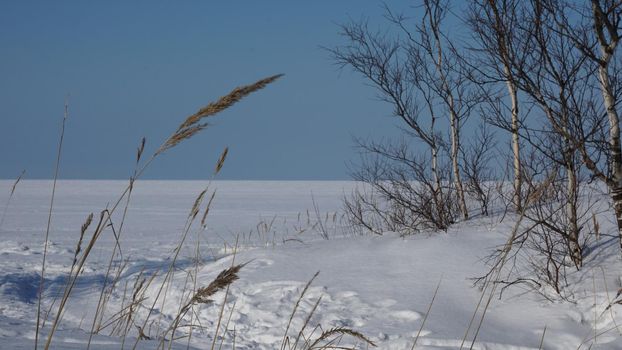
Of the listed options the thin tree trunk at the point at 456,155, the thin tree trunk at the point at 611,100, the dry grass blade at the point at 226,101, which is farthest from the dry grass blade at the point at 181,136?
the thin tree trunk at the point at 456,155

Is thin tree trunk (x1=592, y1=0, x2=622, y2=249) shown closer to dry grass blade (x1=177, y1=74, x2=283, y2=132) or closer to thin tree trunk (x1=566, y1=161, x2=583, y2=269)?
thin tree trunk (x1=566, y1=161, x2=583, y2=269)

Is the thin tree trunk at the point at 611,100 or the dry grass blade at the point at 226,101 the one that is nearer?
the dry grass blade at the point at 226,101

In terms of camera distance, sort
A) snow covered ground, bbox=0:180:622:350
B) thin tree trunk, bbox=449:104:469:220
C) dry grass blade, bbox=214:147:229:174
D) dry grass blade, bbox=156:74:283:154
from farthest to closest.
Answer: thin tree trunk, bbox=449:104:469:220 → snow covered ground, bbox=0:180:622:350 → dry grass blade, bbox=214:147:229:174 → dry grass blade, bbox=156:74:283:154

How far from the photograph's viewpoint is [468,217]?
903 cm

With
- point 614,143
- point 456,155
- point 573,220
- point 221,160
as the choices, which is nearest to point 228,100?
point 221,160

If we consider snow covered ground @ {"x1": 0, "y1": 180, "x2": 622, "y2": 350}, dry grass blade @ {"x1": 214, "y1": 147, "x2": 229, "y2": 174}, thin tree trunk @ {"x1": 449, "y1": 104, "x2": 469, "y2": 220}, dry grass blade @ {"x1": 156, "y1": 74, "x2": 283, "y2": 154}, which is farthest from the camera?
thin tree trunk @ {"x1": 449, "y1": 104, "x2": 469, "y2": 220}

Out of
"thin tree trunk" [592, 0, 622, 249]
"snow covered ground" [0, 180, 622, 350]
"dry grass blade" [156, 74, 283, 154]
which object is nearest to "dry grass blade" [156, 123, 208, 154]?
"dry grass blade" [156, 74, 283, 154]

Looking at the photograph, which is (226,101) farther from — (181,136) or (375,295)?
(375,295)

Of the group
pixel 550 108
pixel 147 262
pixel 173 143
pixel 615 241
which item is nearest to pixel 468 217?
pixel 615 241

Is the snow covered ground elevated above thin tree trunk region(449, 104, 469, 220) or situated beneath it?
situated beneath

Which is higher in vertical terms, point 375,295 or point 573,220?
point 573,220

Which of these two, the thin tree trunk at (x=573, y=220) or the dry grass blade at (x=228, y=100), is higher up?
the dry grass blade at (x=228, y=100)

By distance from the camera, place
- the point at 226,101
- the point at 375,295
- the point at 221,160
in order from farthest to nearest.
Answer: the point at 375,295 < the point at 221,160 < the point at 226,101

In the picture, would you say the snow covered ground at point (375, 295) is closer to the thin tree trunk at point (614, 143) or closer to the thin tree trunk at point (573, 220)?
the thin tree trunk at point (573, 220)
